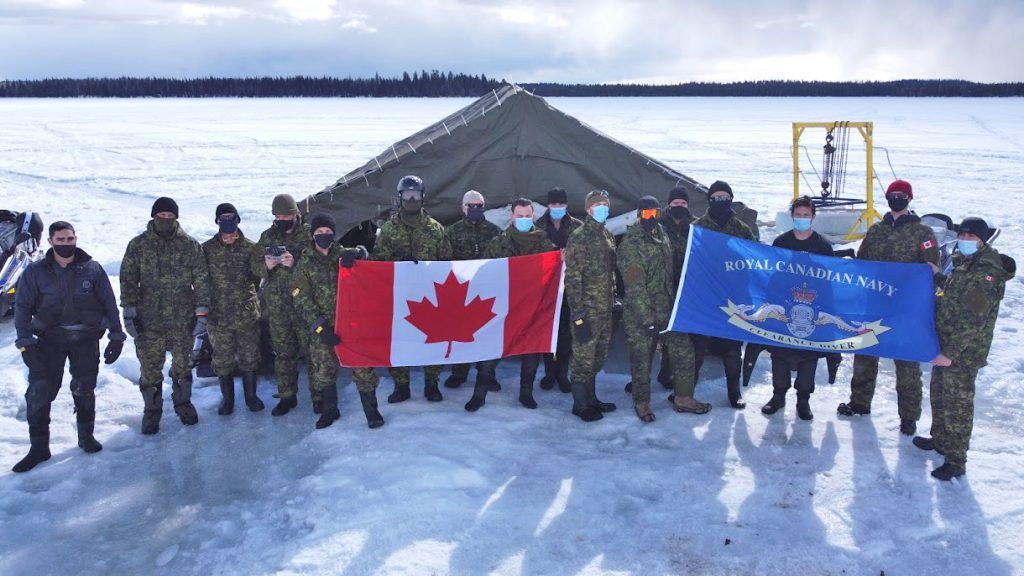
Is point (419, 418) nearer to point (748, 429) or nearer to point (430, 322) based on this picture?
point (430, 322)

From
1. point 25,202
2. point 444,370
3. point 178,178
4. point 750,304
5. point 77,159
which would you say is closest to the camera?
point 750,304

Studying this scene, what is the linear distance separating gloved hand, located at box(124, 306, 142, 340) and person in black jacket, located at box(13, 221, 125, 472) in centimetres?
12

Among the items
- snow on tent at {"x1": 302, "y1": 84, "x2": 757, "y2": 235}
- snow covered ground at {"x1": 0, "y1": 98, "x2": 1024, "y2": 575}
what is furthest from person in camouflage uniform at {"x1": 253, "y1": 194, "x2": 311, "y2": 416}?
snow on tent at {"x1": 302, "y1": 84, "x2": 757, "y2": 235}

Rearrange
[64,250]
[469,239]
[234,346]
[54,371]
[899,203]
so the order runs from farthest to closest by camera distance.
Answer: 1. [469,239]
2. [234,346]
3. [899,203]
4. [54,371]
5. [64,250]

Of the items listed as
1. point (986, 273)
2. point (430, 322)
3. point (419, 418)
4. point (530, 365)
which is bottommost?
point (419, 418)

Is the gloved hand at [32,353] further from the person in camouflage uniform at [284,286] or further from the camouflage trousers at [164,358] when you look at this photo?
the person in camouflage uniform at [284,286]

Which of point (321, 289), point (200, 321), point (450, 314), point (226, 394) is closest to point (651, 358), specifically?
Result: point (450, 314)

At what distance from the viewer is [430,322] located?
6.01 meters

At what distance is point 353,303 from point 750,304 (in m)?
3.12

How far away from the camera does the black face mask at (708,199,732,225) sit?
20.1 feet

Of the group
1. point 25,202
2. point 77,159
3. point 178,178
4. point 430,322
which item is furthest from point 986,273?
point 77,159

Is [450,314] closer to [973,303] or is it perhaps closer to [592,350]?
[592,350]

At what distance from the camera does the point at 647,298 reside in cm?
582

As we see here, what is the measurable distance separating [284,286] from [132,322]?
45.2 inches
